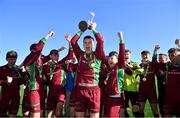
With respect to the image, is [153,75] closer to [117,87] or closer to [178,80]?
[178,80]

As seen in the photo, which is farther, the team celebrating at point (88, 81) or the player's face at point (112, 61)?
the player's face at point (112, 61)

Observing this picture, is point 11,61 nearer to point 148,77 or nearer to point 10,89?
Result: point 10,89

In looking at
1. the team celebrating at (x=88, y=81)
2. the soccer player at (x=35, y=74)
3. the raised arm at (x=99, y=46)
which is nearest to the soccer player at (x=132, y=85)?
the team celebrating at (x=88, y=81)

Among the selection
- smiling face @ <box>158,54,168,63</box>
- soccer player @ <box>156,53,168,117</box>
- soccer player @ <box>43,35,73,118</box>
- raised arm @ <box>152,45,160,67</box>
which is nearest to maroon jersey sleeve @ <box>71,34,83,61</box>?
soccer player @ <box>43,35,73,118</box>

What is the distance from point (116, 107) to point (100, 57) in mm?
1466

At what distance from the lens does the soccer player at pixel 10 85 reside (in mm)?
10109

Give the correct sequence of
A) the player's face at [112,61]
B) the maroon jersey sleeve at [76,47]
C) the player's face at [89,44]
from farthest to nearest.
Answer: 1. the player's face at [112,61]
2. the maroon jersey sleeve at [76,47]
3. the player's face at [89,44]

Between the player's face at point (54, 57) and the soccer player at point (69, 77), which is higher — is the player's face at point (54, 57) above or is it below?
above

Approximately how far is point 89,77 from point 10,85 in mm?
2909

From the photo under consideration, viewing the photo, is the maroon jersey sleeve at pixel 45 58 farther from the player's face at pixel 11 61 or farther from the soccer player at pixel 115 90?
the soccer player at pixel 115 90

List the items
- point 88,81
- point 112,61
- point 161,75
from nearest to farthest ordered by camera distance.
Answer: point 88,81 → point 112,61 → point 161,75

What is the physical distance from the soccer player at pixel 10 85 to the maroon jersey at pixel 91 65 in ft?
7.97

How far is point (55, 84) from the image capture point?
1052cm

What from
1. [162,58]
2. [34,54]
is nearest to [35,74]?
[34,54]
